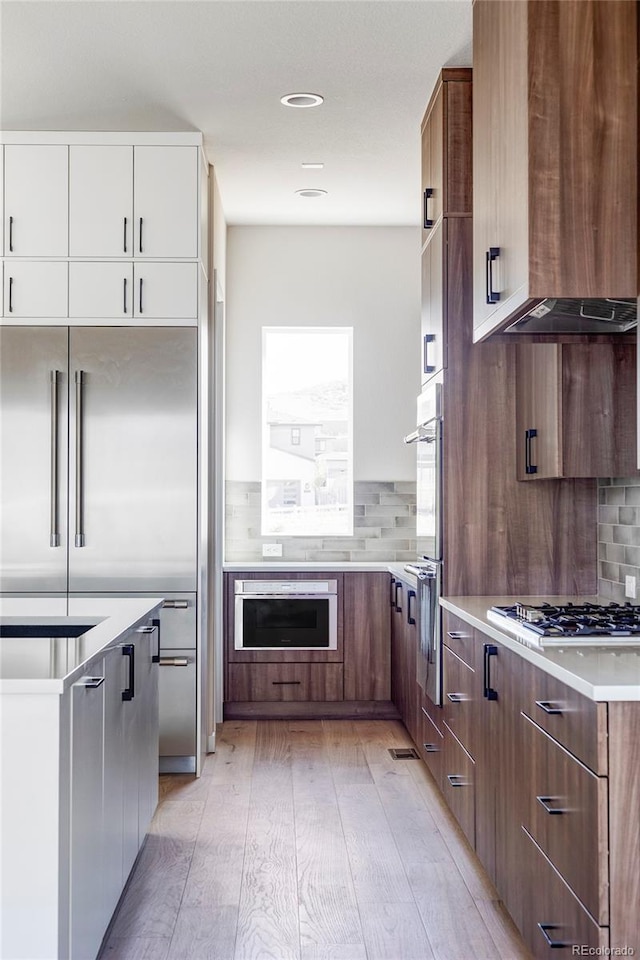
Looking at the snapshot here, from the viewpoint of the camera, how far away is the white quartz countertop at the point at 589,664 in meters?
1.79

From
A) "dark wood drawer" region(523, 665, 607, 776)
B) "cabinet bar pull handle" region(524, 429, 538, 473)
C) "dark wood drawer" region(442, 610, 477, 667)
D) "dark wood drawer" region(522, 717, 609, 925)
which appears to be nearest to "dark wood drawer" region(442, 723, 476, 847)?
"dark wood drawer" region(442, 610, 477, 667)

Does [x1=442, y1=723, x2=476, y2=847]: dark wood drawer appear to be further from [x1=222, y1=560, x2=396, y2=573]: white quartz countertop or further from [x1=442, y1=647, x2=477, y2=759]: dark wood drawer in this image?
[x1=222, y1=560, x2=396, y2=573]: white quartz countertop

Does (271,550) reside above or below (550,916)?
above

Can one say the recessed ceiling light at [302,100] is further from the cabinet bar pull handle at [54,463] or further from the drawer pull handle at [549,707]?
the drawer pull handle at [549,707]

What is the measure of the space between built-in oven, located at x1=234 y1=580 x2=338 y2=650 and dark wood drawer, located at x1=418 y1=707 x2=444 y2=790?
105 centimetres

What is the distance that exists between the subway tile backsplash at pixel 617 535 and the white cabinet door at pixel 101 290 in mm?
2247

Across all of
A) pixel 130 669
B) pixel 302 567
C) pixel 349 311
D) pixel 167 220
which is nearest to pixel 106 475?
pixel 167 220

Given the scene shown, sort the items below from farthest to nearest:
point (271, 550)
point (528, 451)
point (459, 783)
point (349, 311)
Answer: point (349, 311) → point (271, 550) → point (528, 451) → point (459, 783)

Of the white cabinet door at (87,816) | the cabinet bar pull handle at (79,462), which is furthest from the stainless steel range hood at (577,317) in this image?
the cabinet bar pull handle at (79,462)

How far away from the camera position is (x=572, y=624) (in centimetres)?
246

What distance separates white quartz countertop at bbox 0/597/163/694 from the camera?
6.04 ft

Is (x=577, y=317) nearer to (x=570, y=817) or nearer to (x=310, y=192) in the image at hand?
(x=570, y=817)

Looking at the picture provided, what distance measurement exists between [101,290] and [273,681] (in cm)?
236

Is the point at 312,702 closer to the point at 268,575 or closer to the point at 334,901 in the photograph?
the point at 268,575
